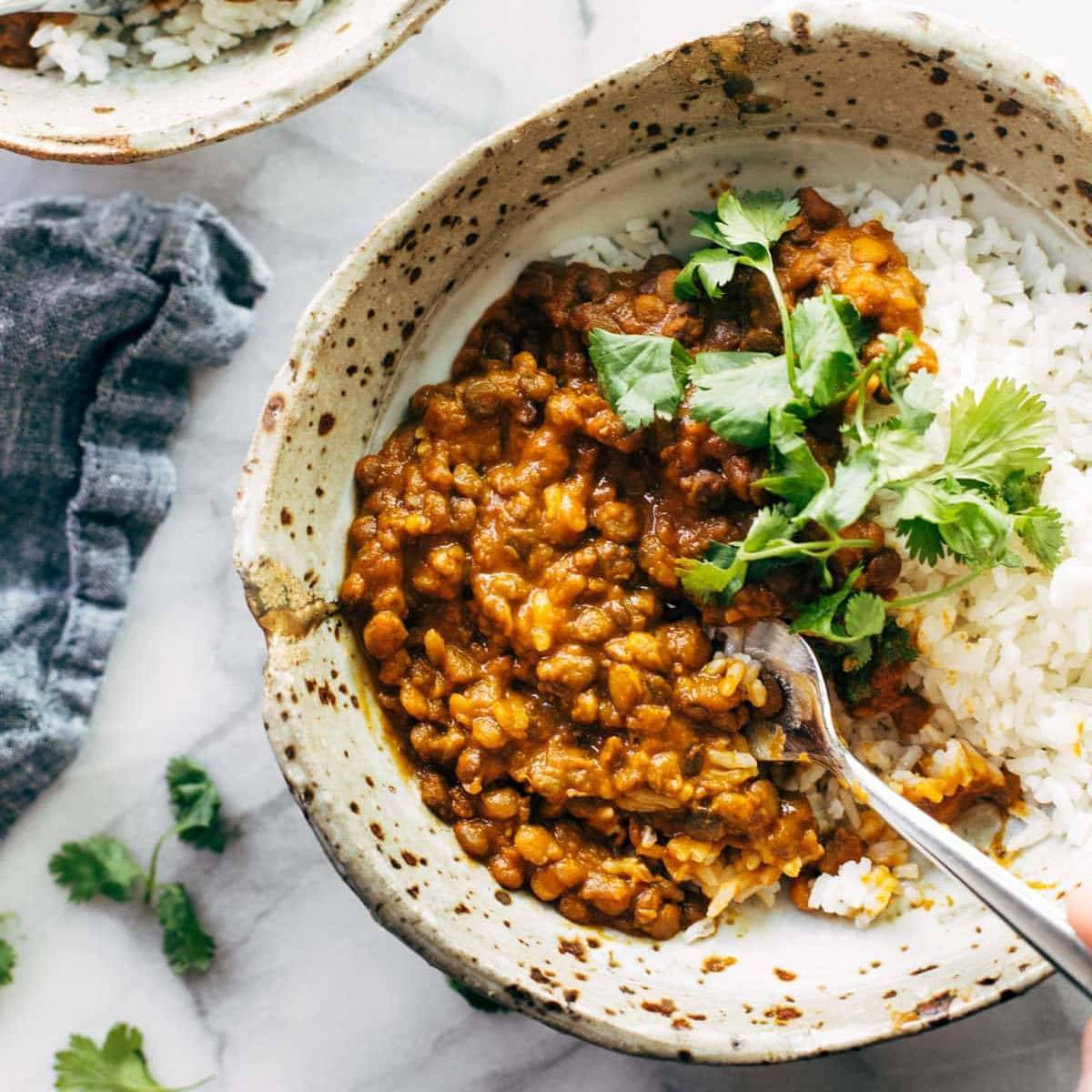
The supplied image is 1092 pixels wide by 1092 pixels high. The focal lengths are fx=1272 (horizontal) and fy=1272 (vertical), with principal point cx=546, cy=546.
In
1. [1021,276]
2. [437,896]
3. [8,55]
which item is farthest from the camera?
[8,55]

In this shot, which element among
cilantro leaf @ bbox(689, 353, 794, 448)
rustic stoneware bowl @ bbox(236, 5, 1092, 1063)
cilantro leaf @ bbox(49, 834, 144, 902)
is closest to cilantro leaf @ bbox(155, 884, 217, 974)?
cilantro leaf @ bbox(49, 834, 144, 902)

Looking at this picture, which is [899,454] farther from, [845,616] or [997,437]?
[845,616]

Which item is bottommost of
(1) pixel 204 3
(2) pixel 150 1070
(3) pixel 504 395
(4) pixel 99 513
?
(2) pixel 150 1070

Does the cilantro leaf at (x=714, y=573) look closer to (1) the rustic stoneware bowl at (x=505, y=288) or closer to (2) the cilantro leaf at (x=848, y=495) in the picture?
(2) the cilantro leaf at (x=848, y=495)

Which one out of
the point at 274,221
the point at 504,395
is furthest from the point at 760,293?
the point at 274,221

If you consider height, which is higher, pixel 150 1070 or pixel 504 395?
pixel 504 395

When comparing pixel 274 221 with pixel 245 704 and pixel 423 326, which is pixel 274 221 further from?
pixel 245 704

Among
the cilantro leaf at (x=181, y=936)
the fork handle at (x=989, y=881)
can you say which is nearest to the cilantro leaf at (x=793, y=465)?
the fork handle at (x=989, y=881)
